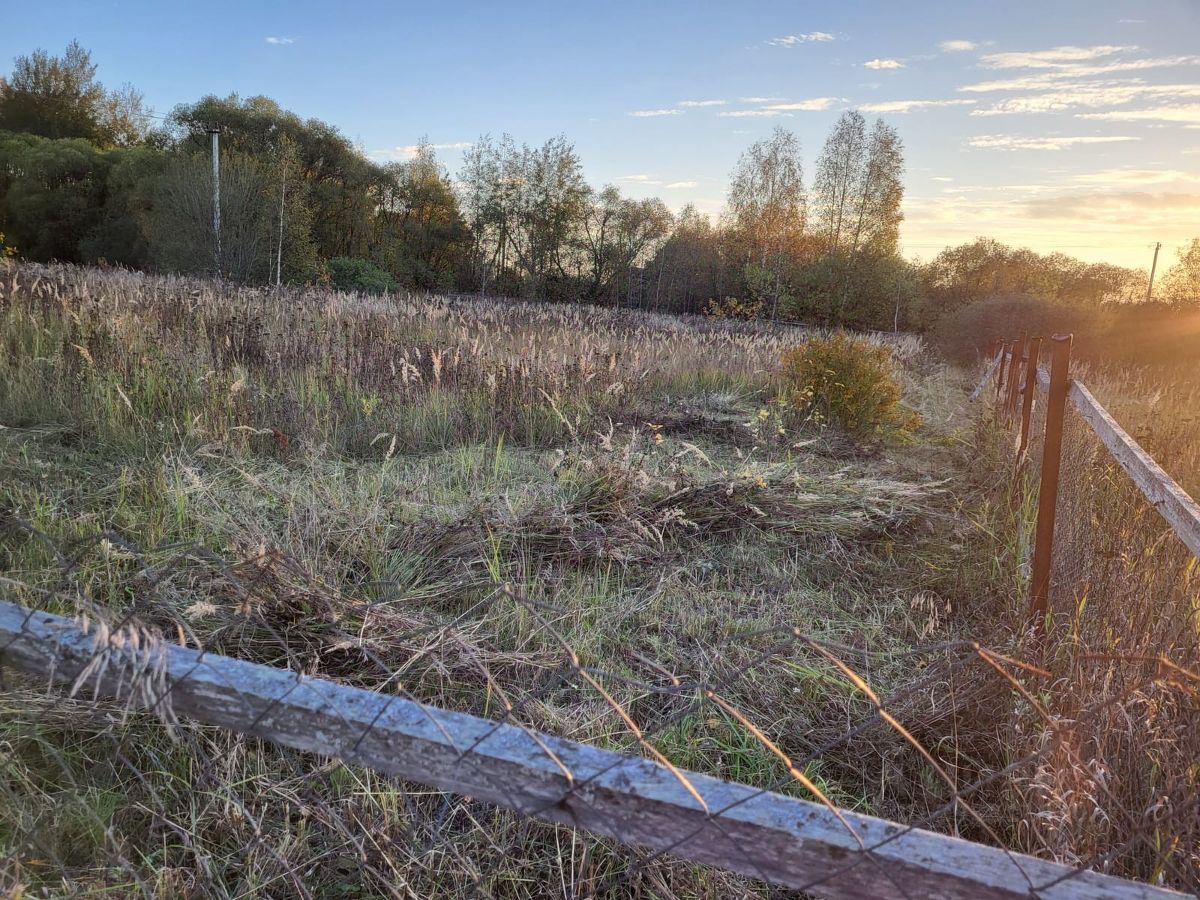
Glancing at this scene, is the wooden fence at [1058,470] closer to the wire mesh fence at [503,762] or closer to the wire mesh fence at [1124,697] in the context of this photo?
the wire mesh fence at [1124,697]

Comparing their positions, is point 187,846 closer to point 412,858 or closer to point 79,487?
point 412,858

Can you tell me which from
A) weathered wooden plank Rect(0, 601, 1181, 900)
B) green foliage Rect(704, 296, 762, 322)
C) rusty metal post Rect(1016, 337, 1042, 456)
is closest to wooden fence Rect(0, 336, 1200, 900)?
weathered wooden plank Rect(0, 601, 1181, 900)

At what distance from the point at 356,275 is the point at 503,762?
25731 mm

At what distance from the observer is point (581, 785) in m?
0.97

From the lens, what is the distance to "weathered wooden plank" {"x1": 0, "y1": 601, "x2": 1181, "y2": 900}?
0.88 meters

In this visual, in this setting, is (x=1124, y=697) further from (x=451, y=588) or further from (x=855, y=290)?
(x=855, y=290)

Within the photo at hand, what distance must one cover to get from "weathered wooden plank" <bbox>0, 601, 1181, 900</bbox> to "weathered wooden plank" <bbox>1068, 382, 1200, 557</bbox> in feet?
4.22

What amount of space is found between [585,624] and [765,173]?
27.6 metres

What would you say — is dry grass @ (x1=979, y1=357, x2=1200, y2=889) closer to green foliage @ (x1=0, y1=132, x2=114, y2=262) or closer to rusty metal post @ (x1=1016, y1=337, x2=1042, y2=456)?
rusty metal post @ (x1=1016, y1=337, x2=1042, y2=456)

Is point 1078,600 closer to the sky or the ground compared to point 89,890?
closer to the sky

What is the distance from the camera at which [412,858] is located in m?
1.66

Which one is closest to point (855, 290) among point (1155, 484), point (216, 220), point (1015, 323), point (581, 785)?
point (1015, 323)

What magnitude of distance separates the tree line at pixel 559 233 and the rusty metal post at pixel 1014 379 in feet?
56.4

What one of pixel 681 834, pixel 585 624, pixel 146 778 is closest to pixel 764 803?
pixel 681 834
